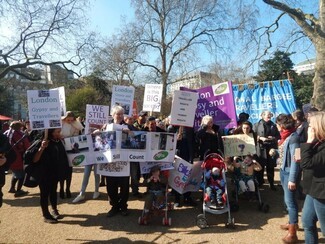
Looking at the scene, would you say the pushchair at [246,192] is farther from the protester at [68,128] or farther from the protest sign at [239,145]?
the protester at [68,128]

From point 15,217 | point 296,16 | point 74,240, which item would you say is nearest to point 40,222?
point 15,217

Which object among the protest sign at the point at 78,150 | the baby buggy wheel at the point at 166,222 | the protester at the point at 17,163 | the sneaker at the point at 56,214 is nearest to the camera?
the baby buggy wheel at the point at 166,222

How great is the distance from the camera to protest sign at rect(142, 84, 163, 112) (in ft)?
25.2

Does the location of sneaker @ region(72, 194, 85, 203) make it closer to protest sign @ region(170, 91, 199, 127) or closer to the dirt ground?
the dirt ground

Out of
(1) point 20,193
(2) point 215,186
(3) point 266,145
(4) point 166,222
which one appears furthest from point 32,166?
(3) point 266,145

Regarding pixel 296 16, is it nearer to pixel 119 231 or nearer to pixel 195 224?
pixel 195 224

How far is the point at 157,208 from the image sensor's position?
527 cm

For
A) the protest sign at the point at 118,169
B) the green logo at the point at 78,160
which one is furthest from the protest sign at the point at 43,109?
the protest sign at the point at 118,169

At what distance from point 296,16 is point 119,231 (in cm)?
1110

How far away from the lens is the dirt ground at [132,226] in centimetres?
461

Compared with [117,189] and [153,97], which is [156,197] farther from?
[153,97]

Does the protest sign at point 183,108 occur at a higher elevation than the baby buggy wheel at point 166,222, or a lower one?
higher

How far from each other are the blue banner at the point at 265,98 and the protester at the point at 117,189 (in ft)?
20.4

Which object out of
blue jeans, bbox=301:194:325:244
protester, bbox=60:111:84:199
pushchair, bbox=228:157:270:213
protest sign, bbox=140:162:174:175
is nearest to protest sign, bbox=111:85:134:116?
protester, bbox=60:111:84:199
